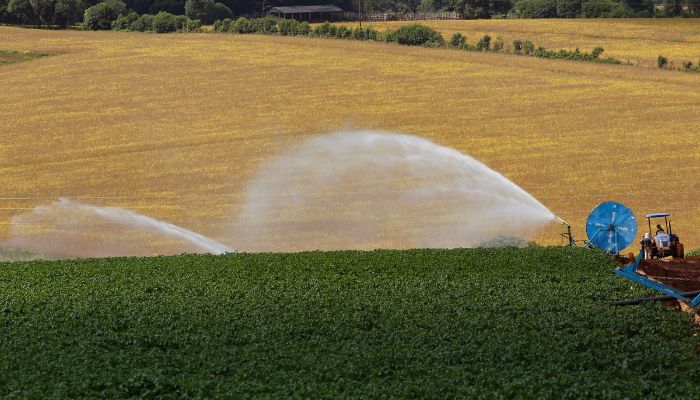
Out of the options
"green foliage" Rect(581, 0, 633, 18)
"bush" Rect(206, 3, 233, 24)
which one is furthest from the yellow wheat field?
"bush" Rect(206, 3, 233, 24)

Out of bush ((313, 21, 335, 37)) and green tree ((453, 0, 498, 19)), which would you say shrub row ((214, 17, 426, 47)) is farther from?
green tree ((453, 0, 498, 19))

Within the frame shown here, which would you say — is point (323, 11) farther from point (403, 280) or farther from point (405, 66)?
point (403, 280)

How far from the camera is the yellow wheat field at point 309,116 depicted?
146 feet

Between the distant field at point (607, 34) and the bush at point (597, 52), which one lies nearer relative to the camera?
the bush at point (597, 52)

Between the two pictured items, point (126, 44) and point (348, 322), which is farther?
point (126, 44)

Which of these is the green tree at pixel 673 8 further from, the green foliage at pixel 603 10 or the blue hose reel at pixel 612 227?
the blue hose reel at pixel 612 227

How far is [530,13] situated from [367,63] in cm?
3323

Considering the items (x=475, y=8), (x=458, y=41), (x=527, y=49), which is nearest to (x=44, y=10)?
(x=458, y=41)

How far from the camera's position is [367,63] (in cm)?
7219

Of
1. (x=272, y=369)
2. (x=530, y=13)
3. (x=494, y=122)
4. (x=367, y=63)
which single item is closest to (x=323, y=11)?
(x=530, y=13)

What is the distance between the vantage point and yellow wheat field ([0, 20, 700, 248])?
146 ft

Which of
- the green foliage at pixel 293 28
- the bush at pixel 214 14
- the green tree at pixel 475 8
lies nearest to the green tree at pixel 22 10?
the bush at pixel 214 14

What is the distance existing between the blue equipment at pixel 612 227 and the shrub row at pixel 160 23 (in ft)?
223

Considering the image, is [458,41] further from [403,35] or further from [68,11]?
[68,11]
